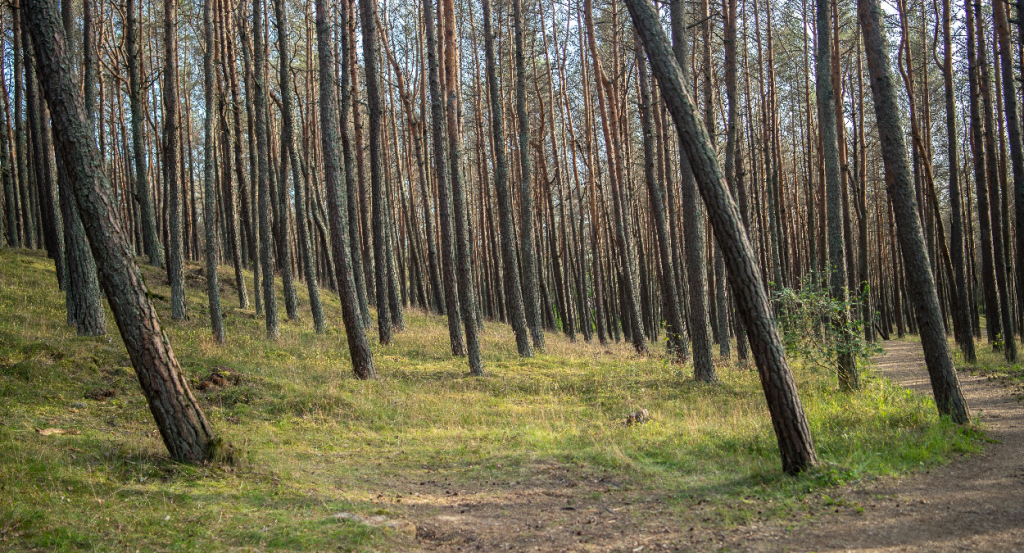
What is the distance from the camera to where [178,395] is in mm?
5898

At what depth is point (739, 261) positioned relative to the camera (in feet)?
18.7

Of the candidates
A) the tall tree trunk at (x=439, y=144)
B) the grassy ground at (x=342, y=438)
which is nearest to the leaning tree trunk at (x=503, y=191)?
the grassy ground at (x=342, y=438)

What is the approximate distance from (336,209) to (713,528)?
8.95 m

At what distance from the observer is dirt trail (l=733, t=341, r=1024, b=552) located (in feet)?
13.7

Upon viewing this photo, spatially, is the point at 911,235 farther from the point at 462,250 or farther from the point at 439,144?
the point at 439,144

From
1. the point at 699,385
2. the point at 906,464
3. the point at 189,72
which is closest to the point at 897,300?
the point at 699,385

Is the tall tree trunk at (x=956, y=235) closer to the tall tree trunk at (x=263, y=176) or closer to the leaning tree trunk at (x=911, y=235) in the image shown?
the leaning tree trunk at (x=911, y=235)

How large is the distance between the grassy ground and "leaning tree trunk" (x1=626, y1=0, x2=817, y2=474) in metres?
0.45

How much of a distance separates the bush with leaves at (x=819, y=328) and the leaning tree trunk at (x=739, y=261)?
4998 mm

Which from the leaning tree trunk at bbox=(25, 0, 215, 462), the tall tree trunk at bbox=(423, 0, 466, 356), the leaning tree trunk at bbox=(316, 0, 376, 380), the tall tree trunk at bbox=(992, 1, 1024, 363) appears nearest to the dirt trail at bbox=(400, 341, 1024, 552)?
the leaning tree trunk at bbox=(25, 0, 215, 462)

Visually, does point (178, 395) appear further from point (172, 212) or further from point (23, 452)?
point (172, 212)

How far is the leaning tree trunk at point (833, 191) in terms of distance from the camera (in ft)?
33.6

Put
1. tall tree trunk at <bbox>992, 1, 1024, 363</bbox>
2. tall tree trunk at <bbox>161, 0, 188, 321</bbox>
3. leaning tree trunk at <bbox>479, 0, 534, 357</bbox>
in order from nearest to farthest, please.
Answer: tall tree trunk at <bbox>992, 1, 1024, 363</bbox>
tall tree trunk at <bbox>161, 0, 188, 321</bbox>
leaning tree trunk at <bbox>479, 0, 534, 357</bbox>

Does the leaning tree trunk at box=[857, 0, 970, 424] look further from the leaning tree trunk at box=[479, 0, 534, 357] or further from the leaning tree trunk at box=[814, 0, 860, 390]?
the leaning tree trunk at box=[479, 0, 534, 357]
